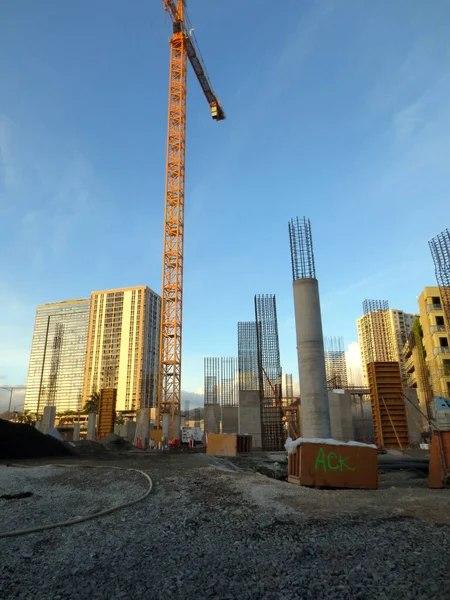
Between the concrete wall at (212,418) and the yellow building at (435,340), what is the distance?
2173 centimetres

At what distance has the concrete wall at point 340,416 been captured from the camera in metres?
22.6

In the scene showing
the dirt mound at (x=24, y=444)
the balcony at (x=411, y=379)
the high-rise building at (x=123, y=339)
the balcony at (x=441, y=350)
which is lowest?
the dirt mound at (x=24, y=444)

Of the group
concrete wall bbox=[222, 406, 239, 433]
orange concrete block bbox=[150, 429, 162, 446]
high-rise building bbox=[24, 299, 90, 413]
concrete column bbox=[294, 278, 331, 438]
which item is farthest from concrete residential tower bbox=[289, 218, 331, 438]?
high-rise building bbox=[24, 299, 90, 413]

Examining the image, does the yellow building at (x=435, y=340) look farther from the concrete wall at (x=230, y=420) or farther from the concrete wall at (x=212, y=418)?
the concrete wall at (x=212, y=418)

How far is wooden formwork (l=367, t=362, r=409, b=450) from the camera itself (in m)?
18.8

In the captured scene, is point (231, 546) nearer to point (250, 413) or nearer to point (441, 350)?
point (250, 413)

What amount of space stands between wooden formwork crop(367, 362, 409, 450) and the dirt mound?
45.6 feet

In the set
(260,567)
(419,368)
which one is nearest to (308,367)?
(260,567)

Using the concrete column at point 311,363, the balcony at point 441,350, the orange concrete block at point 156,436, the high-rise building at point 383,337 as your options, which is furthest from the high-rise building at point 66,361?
the concrete column at point 311,363

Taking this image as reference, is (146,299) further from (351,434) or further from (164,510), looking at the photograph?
(164,510)

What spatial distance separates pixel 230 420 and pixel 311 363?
15904 mm

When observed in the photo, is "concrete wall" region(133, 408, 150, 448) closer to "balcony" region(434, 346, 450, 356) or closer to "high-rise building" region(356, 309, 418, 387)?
"high-rise building" region(356, 309, 418, 387)

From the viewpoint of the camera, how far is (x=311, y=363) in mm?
14211

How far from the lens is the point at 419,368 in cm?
4334
